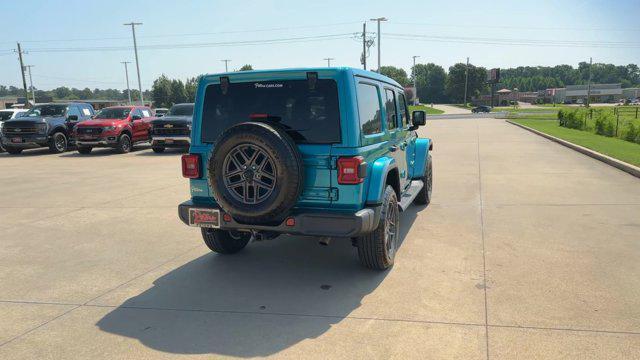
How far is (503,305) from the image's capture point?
3785 mm

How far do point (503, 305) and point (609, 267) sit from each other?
1615 mm

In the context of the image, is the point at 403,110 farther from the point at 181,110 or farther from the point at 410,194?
the point at 181,110

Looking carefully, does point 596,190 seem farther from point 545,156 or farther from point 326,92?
point 326,92

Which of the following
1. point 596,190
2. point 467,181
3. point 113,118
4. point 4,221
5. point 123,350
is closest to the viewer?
point 123,350

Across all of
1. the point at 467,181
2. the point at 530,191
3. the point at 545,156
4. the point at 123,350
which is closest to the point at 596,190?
the point at 530,191

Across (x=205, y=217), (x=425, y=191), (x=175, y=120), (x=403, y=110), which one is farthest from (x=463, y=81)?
(x=205, y=217)

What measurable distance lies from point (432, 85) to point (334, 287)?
153238 millimetres

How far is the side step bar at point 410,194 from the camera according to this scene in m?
5.20

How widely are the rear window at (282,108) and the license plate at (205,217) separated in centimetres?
72

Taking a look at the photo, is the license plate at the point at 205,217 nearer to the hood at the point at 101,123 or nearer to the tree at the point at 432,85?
the hood at the point at 101,123

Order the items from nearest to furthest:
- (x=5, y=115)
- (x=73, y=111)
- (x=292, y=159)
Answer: (x=292, y=159), (x=73, y=111), (x=5, y=115)

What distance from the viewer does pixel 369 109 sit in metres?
4.48

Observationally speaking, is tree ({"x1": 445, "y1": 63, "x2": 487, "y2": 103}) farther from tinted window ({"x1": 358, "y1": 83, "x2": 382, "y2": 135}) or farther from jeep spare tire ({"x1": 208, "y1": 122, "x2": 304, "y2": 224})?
jeep spare tire ({"x1": 208, "y1": 122, "x2": 304, "y2": 224})

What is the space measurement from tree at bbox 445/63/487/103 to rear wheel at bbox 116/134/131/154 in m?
121
